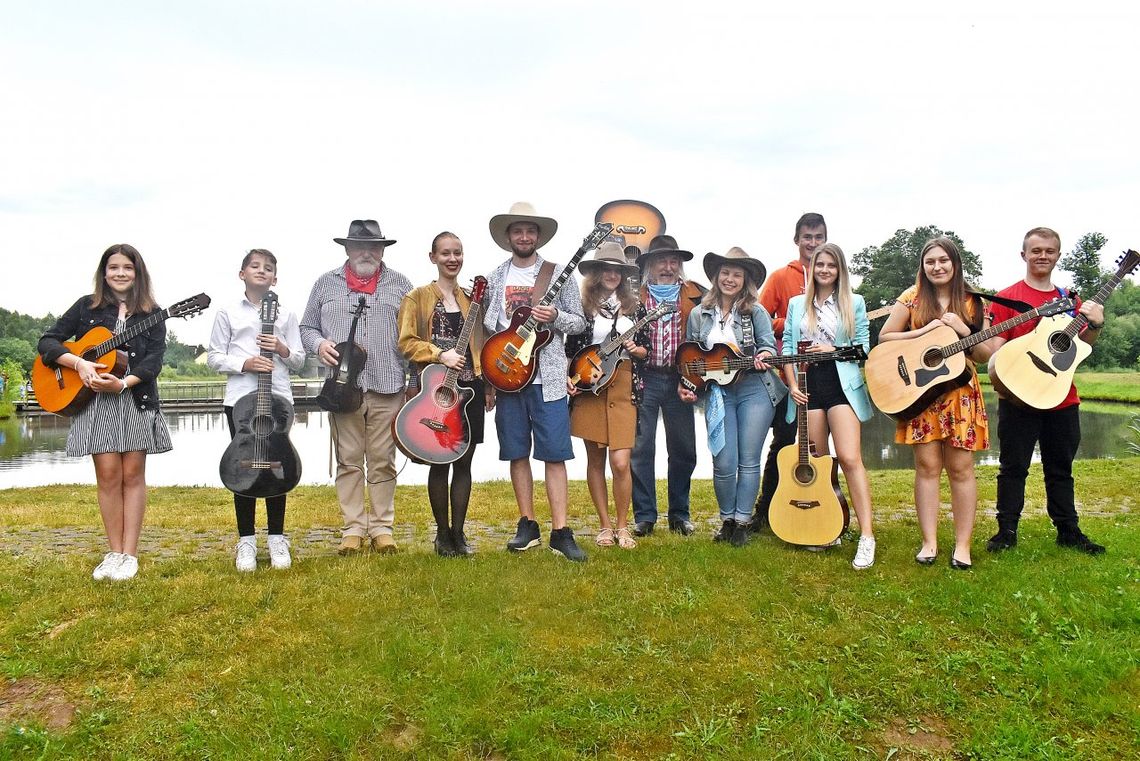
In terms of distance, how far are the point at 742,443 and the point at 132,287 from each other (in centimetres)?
459

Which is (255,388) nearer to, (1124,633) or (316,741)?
(316,741)

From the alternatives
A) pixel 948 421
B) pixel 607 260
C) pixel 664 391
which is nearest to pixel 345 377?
pixel 607 260

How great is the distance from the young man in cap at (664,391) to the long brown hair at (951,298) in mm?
1813

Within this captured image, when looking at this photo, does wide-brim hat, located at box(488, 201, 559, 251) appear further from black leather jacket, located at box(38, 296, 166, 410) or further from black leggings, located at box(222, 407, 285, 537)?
black leather jacket, located at box(38, 296, 166, 410)

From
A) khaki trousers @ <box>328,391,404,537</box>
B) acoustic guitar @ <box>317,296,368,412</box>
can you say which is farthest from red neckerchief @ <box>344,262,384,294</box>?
khaki trousers @ <box>328,391,404,537</box>

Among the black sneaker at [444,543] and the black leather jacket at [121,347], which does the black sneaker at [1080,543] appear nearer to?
the black sneaker at [444,543]

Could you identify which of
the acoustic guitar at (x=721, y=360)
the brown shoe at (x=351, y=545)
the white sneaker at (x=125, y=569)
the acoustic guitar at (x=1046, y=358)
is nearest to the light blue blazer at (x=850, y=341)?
the acoustic guitar at (x=721, y=360)

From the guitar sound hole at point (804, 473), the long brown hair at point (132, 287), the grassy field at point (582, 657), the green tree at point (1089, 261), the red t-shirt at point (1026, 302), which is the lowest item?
the grassy field at point (582, 657)

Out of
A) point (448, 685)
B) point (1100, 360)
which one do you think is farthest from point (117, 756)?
point (1100, 360)

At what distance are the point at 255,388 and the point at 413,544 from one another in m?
1.87

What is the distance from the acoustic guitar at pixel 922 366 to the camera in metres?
4.92

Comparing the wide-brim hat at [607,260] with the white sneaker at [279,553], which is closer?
the white sneaker at [279,553]

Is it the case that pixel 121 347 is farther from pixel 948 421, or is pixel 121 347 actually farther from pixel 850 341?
pixel 948 421

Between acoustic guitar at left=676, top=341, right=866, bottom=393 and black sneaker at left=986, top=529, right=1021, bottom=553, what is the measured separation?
171cm
